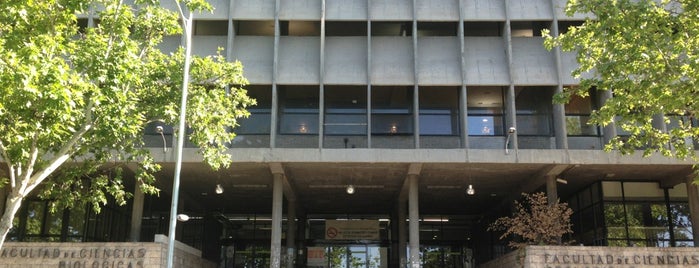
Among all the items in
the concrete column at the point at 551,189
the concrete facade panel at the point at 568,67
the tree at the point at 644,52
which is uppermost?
the concrete facade panel at the point at 568,67

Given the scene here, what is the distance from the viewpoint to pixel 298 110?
26406mm

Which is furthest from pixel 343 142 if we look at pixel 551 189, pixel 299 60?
pixel 551 189

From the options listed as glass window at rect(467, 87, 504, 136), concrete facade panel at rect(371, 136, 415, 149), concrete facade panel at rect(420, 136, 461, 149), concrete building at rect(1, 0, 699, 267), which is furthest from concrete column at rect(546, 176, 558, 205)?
concrete facade panel at rect(371, 136, 415, 149)

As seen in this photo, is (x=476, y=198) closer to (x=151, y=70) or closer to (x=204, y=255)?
(x=204, y=255)

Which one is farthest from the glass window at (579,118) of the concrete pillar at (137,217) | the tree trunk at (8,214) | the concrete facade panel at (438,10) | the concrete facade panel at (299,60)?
the tree trunk at (8,214)

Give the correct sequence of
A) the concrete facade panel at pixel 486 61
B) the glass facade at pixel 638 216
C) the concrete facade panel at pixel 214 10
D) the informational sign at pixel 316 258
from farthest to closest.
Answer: the informational sign at pixel 316 258 → the glass facade at pixel 638 216 → the concrete facade panel at pixel 214 10 → the concrete facade panel at pixel 486 61

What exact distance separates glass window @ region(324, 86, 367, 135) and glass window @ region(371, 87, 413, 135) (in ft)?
1.77

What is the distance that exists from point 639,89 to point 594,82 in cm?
108

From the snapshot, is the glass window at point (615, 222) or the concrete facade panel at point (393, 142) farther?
the concrete facade panel at point (393, 142)

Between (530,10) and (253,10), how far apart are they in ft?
35.1

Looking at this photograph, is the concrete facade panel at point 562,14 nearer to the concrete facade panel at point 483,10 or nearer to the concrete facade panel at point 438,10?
the concrete facade panel at point 483,10

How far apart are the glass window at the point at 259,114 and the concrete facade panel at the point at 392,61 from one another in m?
4.44

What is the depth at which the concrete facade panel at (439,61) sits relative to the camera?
24156mm

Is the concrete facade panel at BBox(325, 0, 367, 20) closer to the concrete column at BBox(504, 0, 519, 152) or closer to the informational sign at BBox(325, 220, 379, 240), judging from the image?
the concrete column at BBox(504, 0, 519, 152)
